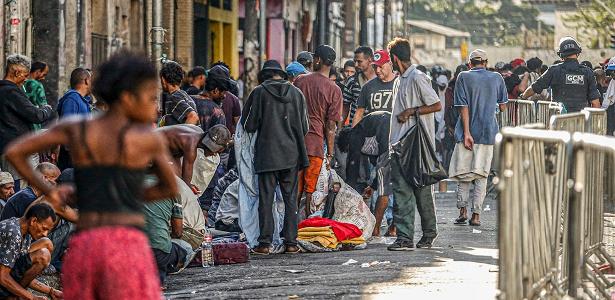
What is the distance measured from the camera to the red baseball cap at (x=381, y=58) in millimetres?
16047

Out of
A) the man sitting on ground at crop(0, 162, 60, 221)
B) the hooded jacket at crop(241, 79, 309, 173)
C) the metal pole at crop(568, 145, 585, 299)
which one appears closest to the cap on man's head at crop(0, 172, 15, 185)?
the man sitting on ground at crop(0, 162, 60, 221)

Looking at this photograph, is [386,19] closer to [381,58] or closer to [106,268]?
[381,58]

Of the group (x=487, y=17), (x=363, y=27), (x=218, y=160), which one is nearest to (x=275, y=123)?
(x=218, y=160)

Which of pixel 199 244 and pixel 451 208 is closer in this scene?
pixel 199 244

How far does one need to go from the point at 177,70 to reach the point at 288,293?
3389 mm

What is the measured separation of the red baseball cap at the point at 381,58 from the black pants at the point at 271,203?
164 centimetres

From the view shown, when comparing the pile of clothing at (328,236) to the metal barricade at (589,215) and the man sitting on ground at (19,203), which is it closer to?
the man sitting on ground at (19,203)

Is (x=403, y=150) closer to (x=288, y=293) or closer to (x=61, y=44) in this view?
(x=288, y=293)

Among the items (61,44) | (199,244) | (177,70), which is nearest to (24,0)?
(61,44)

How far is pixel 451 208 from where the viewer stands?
20438 mm

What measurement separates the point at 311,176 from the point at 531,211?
7.60 meters

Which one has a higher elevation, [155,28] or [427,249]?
[155,28]

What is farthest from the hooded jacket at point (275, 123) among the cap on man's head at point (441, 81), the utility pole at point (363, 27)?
the utility pole at point (363, 27)

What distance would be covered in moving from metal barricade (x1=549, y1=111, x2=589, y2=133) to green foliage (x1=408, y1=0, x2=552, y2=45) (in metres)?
108
